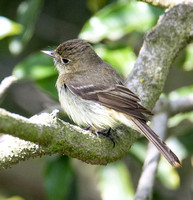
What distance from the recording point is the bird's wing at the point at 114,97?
3.43 m

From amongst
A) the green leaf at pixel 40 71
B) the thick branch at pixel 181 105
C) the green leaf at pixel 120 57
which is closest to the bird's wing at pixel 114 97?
the green leaf at pixel 40 71

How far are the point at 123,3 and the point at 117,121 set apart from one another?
1405 millimetres

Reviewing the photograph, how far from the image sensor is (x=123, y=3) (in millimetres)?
4379

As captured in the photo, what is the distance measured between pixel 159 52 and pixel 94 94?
0.74 meters

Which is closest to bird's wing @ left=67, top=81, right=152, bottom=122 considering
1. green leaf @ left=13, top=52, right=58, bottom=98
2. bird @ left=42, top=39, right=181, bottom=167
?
bird @ left=42, top=39, right=181, bottom=167

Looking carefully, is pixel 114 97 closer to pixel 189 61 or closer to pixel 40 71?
pixel 40 71

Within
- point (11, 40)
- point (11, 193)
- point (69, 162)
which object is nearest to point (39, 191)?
point (11, 193)

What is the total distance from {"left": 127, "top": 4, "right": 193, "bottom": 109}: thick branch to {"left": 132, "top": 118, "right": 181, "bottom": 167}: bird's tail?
0.33 meters

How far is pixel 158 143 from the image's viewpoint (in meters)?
3.22

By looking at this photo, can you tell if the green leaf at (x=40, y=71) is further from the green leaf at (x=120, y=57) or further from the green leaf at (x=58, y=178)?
the green leaf at (x=58, y=178)

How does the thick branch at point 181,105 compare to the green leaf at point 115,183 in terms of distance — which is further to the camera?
the thick branch at point 181,105

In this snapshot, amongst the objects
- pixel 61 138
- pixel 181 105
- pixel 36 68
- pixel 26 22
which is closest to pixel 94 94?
pixel 36 68

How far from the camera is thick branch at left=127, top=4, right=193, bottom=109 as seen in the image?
149 inches

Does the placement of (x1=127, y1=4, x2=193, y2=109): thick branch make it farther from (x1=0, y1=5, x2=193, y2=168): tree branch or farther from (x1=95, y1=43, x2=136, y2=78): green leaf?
(x1=95, y1=43, x2=136, y2=78): green leaf
